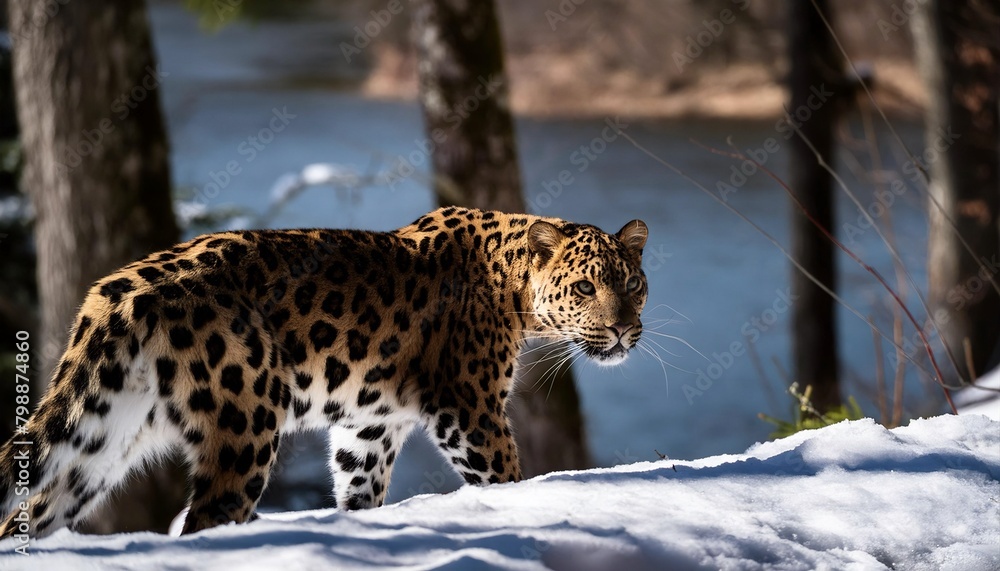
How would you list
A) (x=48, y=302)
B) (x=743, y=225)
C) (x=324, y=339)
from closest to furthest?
(x=324, y=339) → (x=48, y=302) → (x=743, y=225)

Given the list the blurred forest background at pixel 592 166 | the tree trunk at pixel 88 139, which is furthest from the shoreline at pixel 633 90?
the tree trunk at pixel 88 139

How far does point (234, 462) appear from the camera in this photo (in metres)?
4.09

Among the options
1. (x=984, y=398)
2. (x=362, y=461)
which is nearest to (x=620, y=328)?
(x=362, y=461)

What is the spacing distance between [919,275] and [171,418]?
24.8 metres

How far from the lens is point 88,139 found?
9164 millimetres

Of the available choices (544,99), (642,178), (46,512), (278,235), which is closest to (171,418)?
(46,512)

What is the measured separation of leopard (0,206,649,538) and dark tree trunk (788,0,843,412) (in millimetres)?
8475

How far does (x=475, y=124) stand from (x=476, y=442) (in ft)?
17.5

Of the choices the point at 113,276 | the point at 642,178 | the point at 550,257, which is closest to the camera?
the point at 113,276

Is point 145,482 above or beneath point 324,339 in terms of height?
beneath

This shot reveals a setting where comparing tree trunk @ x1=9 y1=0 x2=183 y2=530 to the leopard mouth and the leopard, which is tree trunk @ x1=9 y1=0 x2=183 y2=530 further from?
the leopard mouth

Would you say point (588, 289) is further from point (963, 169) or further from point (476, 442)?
point (963, 169)

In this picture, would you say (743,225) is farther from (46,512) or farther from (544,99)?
(46,512)

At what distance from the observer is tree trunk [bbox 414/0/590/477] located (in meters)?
9.80
